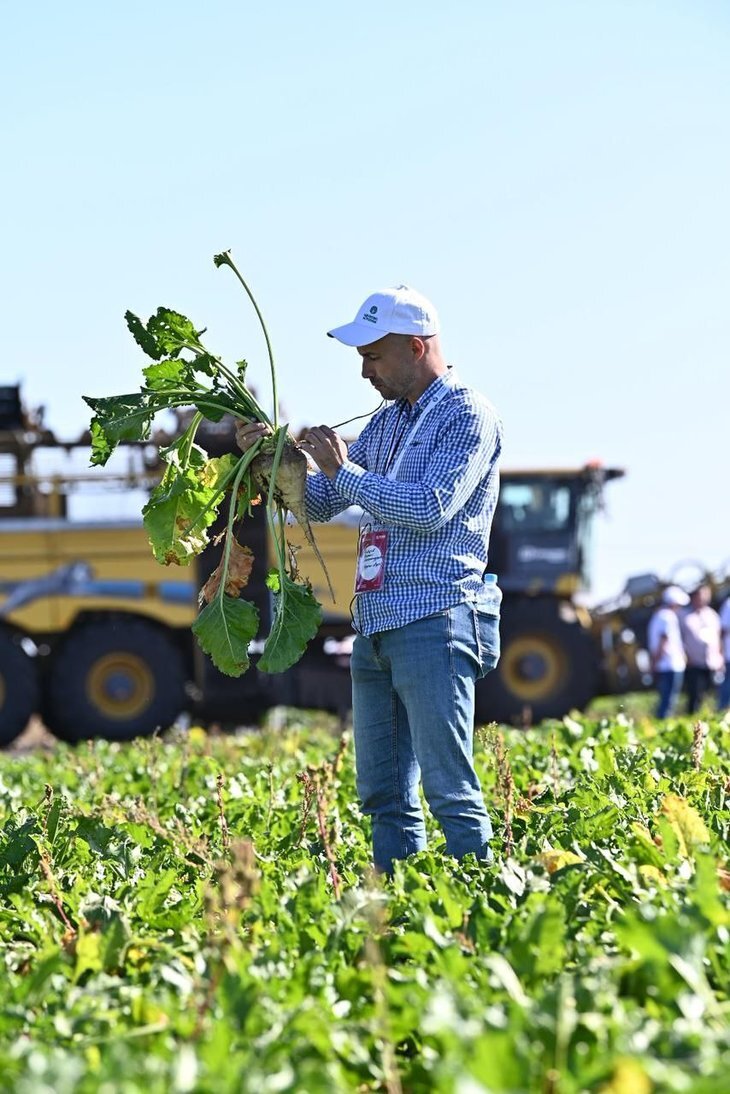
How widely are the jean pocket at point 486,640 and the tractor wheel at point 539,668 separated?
13055 millimetres

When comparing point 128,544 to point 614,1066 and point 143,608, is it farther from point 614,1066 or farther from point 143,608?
point 614,1066

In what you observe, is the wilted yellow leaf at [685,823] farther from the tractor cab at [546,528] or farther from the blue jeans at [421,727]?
the tractor cab at [546,528]

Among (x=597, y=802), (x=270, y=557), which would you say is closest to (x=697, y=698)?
(x=270, y=557)

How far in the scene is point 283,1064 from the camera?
2385 mm

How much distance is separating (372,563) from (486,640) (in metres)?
0.40

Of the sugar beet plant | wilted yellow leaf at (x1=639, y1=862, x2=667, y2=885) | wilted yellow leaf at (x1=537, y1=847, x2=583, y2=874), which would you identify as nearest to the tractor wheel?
the sugar beet plant

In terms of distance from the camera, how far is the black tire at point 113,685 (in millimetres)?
16672

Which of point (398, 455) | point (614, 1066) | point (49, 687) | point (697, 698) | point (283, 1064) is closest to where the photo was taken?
point (614, 1066)

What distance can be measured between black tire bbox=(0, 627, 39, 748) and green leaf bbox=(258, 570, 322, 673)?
40.9 ft

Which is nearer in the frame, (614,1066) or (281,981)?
(614,1066)

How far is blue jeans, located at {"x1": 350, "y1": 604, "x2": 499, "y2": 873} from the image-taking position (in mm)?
4066

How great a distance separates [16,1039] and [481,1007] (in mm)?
876

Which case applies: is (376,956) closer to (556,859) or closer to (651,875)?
(651,875)

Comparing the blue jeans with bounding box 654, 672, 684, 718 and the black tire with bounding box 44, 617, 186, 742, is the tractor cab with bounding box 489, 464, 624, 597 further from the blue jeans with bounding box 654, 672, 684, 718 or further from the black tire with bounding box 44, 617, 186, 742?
the black tire with bounding box 44, 617, 186, 742
